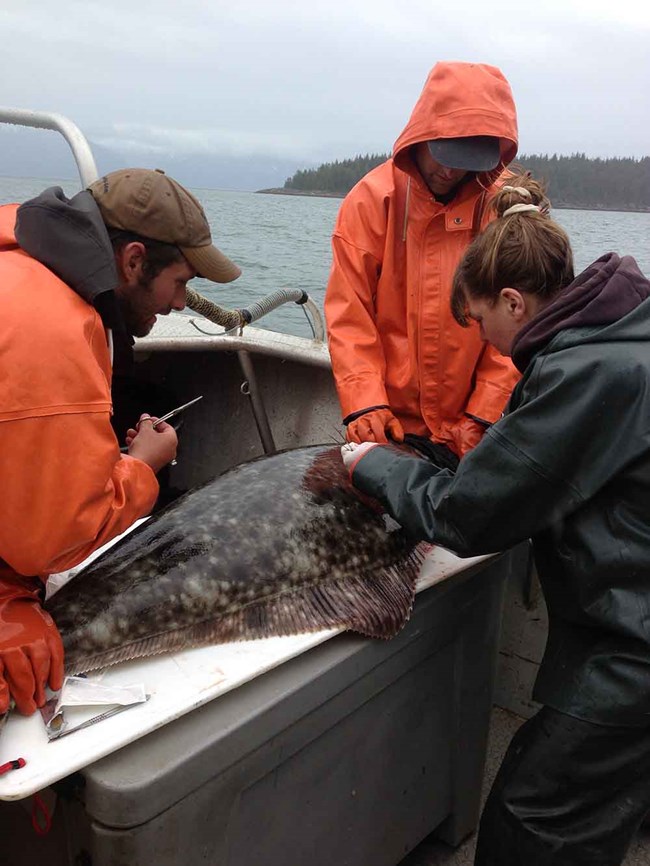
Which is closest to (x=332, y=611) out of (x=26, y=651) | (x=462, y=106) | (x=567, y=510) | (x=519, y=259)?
(x=567, y=510)

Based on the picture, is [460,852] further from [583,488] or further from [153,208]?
[153,208]

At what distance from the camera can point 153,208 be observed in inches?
86.4

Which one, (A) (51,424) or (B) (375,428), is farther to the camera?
(B) (375,428)

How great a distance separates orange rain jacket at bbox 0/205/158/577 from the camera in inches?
64.6

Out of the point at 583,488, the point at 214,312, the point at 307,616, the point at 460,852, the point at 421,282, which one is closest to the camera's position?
the point at 583,488

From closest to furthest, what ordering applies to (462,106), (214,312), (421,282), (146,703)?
(146,703)
(462,106)
(421,282)
(214,312)

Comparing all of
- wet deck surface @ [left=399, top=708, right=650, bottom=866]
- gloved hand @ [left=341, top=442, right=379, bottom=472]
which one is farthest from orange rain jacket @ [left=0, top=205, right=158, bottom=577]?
wet deck surface @ [left=399, top=708, right=650, bottom=866]

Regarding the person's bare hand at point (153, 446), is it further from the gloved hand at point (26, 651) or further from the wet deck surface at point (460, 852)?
the wet deck surface at point (460, 852)

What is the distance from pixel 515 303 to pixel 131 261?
1.08 m

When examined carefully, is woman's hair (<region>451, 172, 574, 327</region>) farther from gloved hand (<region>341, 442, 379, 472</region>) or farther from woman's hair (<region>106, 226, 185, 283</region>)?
woman's hair (<region>106, 226, 185, 283</region>)

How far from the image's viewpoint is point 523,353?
1.95 meters

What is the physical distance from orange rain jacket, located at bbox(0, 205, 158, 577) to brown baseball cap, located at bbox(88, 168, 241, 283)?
16.1 inches

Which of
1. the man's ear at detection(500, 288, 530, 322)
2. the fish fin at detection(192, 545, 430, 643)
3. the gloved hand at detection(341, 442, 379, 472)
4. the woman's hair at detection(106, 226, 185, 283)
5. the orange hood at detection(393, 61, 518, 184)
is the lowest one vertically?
the fish fin at detection(192, 545, 430, 643)

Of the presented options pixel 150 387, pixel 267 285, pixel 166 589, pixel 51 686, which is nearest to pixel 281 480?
pixel 166 589
